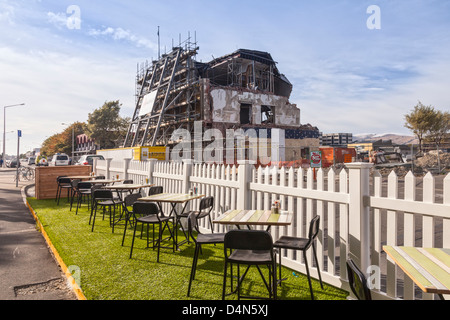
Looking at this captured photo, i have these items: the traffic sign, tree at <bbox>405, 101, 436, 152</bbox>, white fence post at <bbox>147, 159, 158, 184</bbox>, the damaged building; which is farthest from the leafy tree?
white fence post at <bbox>147, 159, 158, 184</bbox>

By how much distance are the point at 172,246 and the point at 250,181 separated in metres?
2.00

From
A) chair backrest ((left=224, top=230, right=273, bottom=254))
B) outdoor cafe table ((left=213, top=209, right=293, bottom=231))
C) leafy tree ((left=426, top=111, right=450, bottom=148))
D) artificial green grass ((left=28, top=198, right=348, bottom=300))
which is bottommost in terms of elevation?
artificial green grass ((left=28, top=198, right=348, bottom=300))

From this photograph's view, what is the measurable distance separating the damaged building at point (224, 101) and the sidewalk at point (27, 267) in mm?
24428

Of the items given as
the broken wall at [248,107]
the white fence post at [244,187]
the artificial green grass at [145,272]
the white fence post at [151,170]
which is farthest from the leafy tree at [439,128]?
the artificial green grass at [145,272]

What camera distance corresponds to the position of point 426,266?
6.82ft

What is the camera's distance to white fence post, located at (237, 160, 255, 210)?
547 centimetres

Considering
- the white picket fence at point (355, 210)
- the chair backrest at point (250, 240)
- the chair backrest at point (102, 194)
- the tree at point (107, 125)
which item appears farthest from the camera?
the tree at point (107, 125)

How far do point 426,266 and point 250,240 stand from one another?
1493 millimetres

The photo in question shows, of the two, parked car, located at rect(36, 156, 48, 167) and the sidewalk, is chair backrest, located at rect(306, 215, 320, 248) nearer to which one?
the sidewalk

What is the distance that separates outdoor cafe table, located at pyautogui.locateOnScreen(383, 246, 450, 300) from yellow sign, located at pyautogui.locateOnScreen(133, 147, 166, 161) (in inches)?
916

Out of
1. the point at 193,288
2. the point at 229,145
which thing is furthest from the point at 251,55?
the point at 193,288

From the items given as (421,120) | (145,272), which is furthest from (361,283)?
(421,120)

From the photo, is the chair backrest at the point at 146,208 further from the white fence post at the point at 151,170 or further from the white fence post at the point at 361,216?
the white fence post at the point at 151,170

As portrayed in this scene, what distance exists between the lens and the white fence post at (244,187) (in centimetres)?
547
